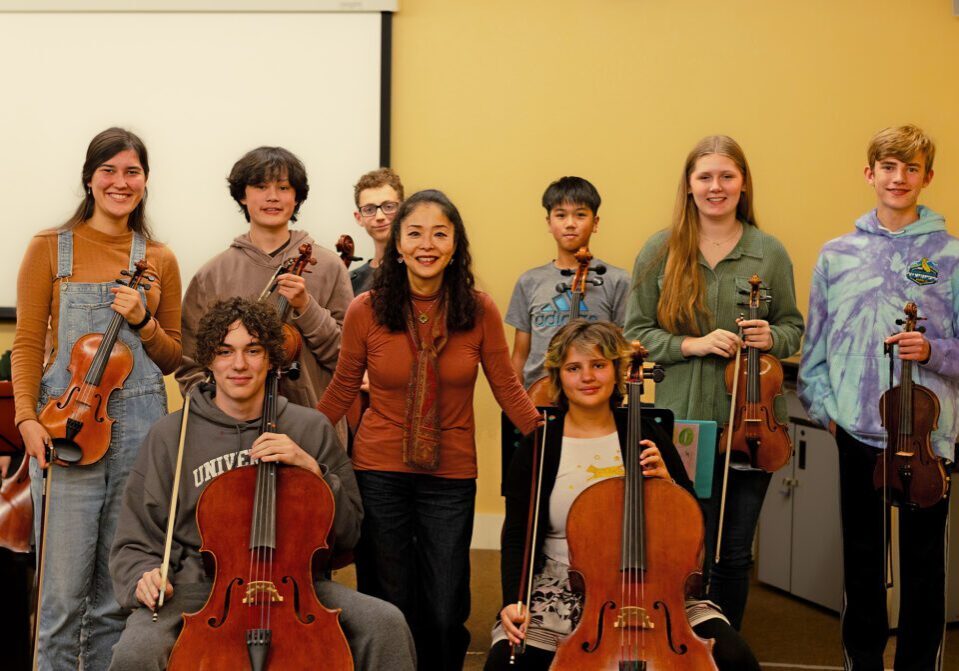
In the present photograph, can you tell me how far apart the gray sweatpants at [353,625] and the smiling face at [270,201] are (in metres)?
1.04

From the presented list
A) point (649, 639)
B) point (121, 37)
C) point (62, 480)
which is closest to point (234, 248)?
point (62, 480)

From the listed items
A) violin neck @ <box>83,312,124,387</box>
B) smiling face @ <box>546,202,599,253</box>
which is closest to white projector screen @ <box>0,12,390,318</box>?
smiling face @ <box>546,202,599,253</box>

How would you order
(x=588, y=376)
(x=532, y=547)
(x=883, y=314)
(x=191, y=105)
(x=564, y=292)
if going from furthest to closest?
1. (x=191, y=105)
2. (x=564, y=292)
3. (x=883, y=314)
4. (x=588, y=376)
5. (x=532, y=547)

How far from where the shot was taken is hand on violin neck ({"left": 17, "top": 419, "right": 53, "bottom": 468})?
101 inches

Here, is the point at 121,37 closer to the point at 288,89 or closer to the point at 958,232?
the point at 288,89

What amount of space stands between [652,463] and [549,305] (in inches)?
50.1

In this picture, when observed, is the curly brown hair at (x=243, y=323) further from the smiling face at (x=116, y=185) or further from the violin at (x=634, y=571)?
the violin at (x=634, y=571)

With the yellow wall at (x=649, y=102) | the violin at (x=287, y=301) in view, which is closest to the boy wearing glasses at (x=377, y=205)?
the violin at (x=287, y=301)

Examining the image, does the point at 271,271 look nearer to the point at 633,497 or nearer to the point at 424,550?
the point at 424,550

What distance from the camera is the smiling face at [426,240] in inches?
103

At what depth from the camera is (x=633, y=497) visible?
229 centimetres

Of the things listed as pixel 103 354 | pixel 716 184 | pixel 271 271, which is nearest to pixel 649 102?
pixel 716 184

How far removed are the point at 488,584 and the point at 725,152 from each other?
6.72 feet

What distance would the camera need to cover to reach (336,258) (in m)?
3.10
